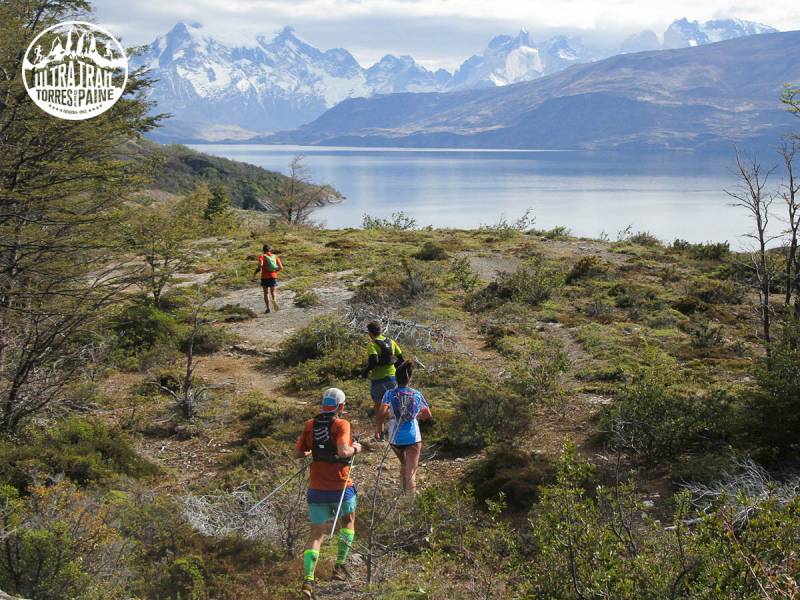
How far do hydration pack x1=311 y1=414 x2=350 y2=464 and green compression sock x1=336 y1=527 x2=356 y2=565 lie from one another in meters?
0.63

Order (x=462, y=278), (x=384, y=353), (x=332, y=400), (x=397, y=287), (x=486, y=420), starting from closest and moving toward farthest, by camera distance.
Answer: (x=332, y=400), (x=384, y=353), (x=486, y=420), (x=397, y=287), (x=462, y=278)

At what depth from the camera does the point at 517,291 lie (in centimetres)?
1955

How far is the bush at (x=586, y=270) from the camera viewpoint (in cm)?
2270

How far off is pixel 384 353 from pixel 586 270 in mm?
15425

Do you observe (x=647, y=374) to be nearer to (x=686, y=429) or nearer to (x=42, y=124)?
(x=686, y=429)

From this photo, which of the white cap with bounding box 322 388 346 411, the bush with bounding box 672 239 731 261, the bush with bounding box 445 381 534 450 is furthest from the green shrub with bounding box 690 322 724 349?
the bush with bounding box 672 239 731 261

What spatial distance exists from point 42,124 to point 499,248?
21916 millimetres

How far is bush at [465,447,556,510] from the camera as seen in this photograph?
25.7ft

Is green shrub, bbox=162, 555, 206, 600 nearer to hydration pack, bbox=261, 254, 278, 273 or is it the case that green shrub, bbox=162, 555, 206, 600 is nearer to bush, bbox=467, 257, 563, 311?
hydration pack, bbox=261, 254, 278, 273

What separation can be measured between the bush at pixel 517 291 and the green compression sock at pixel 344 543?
13.1 metres

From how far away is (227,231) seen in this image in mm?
32531

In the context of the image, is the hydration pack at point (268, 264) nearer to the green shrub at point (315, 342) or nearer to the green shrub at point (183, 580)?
the green shrub at point (315, 342)

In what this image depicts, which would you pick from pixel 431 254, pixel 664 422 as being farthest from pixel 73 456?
pixel 431 254

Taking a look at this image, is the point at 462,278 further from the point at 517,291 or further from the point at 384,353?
the point at 384,353
